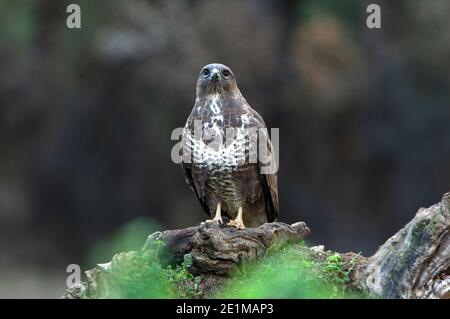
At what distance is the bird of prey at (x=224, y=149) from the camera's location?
21.5 feet

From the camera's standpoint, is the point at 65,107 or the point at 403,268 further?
the point at 65,107

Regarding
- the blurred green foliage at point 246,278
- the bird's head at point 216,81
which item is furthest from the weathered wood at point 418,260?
the bird's head at point 216,81

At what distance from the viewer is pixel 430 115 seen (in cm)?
1450

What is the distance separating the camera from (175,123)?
14.0 meters

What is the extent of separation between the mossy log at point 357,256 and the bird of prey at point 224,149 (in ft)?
1.91

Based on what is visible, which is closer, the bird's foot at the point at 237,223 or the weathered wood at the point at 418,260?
the weathered wood at the point at 418,260

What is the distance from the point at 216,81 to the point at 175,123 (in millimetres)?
7354

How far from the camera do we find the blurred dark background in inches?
559

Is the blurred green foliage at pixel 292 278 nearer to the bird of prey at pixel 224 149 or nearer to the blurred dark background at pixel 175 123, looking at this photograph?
the bird of prey at pixel 224 149

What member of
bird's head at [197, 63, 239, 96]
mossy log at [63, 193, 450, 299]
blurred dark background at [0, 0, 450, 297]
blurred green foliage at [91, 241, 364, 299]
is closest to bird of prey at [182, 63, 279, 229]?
bird's head at [197, 63, 239, 96]

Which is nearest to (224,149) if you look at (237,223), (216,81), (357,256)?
(216,81)

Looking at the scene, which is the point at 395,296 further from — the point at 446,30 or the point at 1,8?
the point at 1,8

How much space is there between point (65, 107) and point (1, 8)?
2.05 m
